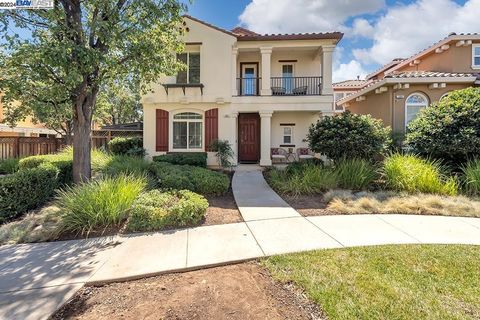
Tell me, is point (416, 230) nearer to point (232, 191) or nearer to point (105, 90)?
point (232, 191)

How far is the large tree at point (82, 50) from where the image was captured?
5.88 meters

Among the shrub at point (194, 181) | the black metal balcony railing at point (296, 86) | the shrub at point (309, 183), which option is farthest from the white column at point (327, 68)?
the shrub at point (194, 181)

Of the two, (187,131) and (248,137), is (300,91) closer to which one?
(248,137)

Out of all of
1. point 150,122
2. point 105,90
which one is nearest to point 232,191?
point 105,90

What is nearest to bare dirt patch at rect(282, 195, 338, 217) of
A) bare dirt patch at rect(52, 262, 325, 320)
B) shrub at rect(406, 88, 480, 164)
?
bare dirt patch at rect(52, 262, 325, 320)

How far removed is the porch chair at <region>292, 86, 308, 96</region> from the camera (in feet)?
46.6

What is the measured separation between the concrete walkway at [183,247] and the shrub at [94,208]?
0.50 meters

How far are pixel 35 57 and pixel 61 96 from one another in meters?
1.31

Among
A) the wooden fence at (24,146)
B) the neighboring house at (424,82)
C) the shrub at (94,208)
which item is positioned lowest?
the shrub at (94,208)

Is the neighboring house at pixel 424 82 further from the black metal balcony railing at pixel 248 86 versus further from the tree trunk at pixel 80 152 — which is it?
the tree trunk at pixel 80 152

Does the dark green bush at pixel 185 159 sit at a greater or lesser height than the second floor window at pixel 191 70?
lesser

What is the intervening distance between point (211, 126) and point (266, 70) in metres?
4.05

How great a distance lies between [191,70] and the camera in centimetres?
1372

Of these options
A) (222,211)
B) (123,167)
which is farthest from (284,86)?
(222,211)
